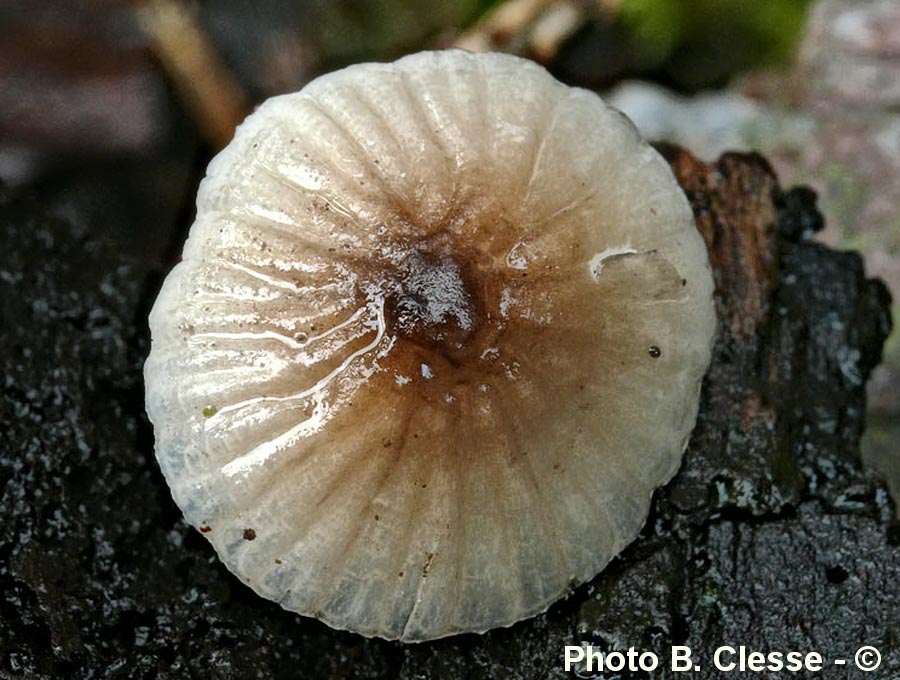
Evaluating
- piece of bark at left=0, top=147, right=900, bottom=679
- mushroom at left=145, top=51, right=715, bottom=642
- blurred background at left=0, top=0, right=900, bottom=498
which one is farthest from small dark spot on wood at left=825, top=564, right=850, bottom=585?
blurred background at left=0, top=0, right=900, bottom=498

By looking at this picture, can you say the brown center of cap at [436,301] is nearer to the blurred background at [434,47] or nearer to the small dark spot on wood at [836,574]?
the small dark spot on wood at [836,574]

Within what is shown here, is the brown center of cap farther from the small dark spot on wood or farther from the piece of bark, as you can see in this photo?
the small dark spot on wood

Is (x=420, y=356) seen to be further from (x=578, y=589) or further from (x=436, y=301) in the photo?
(x=578, y=589)

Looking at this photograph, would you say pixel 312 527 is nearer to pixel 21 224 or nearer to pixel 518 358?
pixel 518 358

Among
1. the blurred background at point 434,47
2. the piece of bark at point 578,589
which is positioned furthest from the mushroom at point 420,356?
the blurred background at point 434,47

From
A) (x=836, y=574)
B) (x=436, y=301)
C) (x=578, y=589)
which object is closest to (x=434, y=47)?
(x=436, y=301)

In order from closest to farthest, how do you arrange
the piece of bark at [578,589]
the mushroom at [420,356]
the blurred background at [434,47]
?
the mushroom at [420,356] → the piece of bark at [578,589] → the blurred background at [434,47]

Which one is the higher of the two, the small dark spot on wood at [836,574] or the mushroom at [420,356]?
the mushroom at [420,356]
